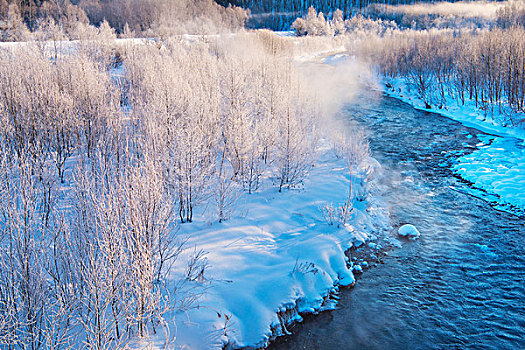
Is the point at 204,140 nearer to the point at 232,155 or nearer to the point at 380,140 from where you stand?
the point at 232,155

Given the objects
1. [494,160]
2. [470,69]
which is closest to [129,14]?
[470,69]

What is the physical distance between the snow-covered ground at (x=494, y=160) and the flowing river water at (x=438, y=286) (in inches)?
24.3

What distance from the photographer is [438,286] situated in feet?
23.7

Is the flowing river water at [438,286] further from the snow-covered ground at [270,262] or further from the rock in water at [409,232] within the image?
the snow-covered ground at [270,262]

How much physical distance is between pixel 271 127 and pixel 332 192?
2.98m

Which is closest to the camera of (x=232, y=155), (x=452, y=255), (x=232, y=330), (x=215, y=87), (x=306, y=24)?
(x=232, y=330)

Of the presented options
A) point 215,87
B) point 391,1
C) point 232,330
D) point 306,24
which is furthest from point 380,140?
point 391,1

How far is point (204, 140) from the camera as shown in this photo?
31.3 ft

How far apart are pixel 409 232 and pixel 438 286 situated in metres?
2.09

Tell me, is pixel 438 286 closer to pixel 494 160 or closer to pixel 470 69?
pixel 494 160

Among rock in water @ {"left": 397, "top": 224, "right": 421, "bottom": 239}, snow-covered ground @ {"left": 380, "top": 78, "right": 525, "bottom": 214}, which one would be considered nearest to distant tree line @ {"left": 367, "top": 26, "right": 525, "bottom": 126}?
snow-covered ground @ {"left": 380, "top": 78, "right": 525, "bottom": 214}

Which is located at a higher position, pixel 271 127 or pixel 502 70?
pixel 502 70

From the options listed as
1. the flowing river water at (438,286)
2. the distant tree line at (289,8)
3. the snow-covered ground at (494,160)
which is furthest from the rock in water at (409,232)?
the distant tree line at (289,8)

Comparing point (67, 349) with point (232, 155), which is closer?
point (67, 349)
